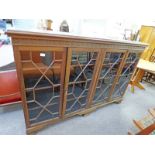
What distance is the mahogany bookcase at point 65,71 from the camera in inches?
40.1

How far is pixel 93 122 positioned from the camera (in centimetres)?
176

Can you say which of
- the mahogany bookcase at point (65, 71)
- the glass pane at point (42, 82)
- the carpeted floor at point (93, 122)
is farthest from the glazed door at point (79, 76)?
the carpeted floor at point (93, 122)

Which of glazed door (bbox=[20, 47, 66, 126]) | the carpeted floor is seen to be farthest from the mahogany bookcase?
the carpeted floor

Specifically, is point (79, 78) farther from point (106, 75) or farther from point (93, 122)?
point (93, 122)

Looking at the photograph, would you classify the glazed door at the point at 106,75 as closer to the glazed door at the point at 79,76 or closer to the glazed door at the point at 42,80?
the glazed door at the point at 79,76

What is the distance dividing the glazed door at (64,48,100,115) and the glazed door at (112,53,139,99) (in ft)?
2.07

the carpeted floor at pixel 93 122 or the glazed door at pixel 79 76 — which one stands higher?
the glazed door at pixel 79 76

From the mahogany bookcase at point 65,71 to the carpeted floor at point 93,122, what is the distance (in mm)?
124

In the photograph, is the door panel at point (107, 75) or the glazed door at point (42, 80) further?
→ the door panel at point (107, 75)

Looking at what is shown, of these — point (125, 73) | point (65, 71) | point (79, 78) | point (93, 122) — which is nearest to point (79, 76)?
point (79, 78)
